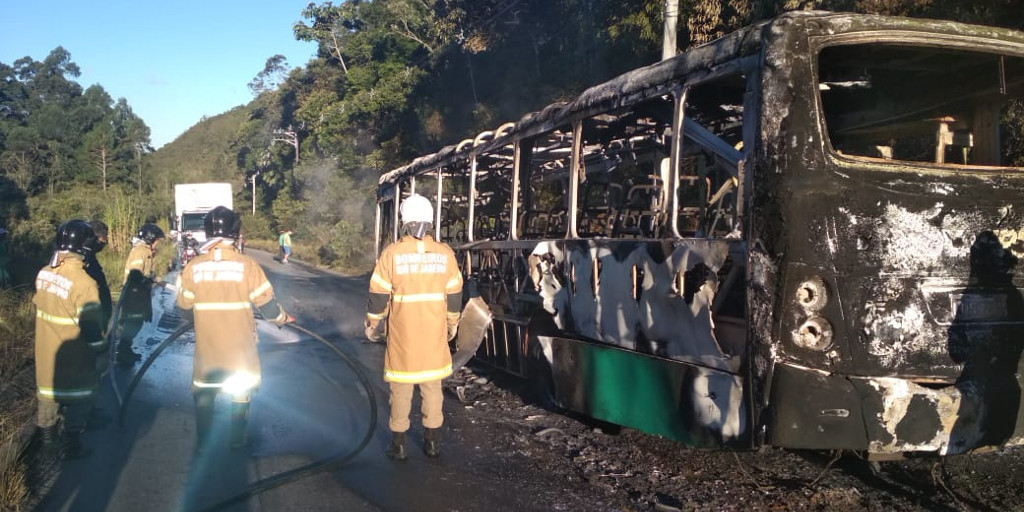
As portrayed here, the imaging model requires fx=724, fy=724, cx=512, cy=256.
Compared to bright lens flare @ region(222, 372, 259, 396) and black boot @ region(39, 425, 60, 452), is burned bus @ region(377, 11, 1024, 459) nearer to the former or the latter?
bright lens flare @ region(222, 372, 259, 396)

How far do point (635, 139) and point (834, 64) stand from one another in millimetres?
3017

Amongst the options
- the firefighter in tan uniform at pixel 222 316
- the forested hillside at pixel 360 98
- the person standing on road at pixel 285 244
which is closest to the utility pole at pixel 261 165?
the forested hillside at pixel 360 98

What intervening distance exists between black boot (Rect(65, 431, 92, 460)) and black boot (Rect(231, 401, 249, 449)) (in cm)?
105

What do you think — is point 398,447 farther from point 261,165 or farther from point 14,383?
point 261,165

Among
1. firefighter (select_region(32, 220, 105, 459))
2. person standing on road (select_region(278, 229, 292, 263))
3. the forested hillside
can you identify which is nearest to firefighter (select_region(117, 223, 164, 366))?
firefighter (select_region(32, 220, 105, 459))

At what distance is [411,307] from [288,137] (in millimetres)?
46916

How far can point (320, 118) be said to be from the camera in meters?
35.2

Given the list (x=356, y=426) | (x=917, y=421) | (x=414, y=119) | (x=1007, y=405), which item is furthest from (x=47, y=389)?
(x=414, y=119)

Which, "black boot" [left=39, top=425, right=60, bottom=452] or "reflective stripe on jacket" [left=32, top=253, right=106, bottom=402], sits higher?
"reflective stripe on jacket" [left=32, top=253, right=106, bottom=402]

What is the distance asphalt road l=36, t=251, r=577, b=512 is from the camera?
4.25 meters

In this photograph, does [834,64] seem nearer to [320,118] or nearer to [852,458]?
[852,458]

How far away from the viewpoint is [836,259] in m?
3.68

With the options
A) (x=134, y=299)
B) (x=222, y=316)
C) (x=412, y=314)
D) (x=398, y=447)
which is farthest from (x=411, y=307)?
(x=134, y=299)

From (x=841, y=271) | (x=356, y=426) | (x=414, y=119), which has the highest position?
(x=414, y=119)
